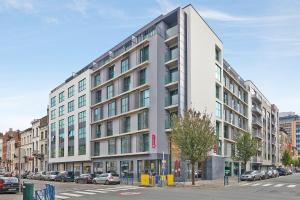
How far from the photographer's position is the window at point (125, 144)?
59.5m

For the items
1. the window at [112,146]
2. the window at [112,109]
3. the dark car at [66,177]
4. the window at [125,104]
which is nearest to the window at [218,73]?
the window at [125,104]

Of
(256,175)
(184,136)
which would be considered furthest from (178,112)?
(256,175)

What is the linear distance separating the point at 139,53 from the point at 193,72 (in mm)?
8582

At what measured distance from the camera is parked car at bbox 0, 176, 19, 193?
29302 mm

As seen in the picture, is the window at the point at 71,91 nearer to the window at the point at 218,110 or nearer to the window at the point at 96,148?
the window at the point at 96,148

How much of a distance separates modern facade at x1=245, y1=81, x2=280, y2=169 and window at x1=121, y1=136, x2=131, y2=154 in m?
35.1

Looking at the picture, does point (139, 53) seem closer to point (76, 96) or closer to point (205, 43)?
point (205, 43)

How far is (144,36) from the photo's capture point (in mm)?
57812

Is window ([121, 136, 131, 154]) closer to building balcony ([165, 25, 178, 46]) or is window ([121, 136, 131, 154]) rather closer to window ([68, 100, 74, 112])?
building balcony ([165, 25, 178, 46])

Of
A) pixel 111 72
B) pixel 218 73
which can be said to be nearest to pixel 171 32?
pixel 218 73

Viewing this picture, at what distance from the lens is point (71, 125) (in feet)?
255

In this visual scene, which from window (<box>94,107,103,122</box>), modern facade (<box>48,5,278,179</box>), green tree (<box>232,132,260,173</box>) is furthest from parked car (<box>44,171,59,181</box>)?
green tree (<box>232,132,260,173</box>)

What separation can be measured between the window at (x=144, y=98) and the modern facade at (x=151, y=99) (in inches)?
5.2

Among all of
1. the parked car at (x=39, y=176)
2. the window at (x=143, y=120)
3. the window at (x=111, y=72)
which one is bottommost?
the parked car at (x=39, y=176)
